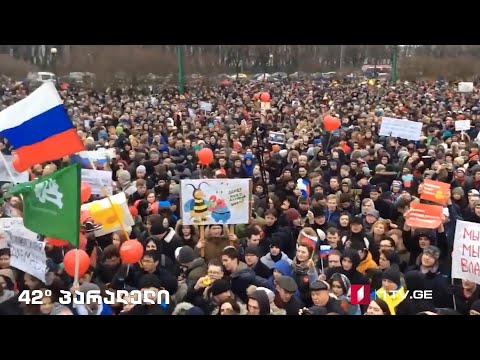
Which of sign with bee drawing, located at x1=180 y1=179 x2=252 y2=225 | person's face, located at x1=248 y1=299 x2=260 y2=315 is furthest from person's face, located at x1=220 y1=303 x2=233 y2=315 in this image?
sign with bee drawing, located at x1=180 y1=179 x2=252 y2=225

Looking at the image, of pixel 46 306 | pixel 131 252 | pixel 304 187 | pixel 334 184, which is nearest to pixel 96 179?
pixel 131 252

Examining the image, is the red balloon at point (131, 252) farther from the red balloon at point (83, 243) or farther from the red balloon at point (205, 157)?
the red balloon at point (205, 157)

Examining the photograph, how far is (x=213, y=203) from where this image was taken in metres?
6.32

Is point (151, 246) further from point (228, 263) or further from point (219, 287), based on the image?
point (219, 287)

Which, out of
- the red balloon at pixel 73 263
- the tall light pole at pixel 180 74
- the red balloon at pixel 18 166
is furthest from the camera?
the tall light pole at pixel 180 74

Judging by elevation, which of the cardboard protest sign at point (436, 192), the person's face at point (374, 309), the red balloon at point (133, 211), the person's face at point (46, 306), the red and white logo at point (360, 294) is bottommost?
the person's face at point (46, 306)

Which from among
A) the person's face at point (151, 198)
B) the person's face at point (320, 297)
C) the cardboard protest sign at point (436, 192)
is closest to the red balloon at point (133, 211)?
the person's face at point (151, 198)

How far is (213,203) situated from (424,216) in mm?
2073

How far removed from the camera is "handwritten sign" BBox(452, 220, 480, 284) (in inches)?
199

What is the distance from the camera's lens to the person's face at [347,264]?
5250mm

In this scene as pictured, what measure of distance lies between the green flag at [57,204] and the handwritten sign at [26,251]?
13.7 inches

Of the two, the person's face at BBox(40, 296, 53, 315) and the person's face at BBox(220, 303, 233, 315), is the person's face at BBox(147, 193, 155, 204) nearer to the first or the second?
the person's face at BBox(40, 296, 53, 315)

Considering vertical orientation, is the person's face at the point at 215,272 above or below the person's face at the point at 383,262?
above

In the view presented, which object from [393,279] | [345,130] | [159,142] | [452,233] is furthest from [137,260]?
[345,130]
